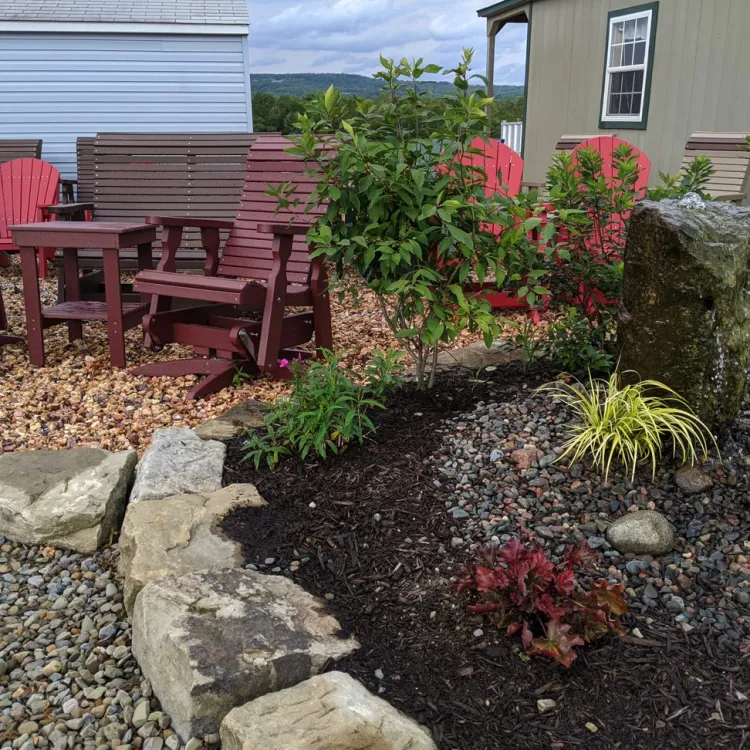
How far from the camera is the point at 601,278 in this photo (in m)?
3.25

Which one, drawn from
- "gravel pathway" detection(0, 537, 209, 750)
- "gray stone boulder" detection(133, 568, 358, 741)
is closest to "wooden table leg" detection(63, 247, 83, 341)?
"gravel pathway" detection(0, 537, 209, 750)

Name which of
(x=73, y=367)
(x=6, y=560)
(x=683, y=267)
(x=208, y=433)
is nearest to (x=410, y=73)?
(x=683, y=267)

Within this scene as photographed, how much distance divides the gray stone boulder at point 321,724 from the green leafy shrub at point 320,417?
107cm

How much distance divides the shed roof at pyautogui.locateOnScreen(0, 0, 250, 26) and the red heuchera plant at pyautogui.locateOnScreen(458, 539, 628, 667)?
8.58 metres

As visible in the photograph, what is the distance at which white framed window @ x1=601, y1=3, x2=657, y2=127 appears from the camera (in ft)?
27.4

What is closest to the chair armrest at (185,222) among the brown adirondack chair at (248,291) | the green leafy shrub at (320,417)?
the brown adirondack chair at (248,291)

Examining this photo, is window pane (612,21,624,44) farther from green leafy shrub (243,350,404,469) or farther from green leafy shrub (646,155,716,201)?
green leafy shrub (243,350,404,469)

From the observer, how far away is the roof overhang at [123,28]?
898cm

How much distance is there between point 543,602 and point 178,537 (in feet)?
3.56

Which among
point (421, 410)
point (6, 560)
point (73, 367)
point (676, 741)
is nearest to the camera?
point (676, 741)

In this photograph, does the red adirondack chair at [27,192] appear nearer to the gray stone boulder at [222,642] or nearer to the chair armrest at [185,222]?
the chair armrest at [185,222]

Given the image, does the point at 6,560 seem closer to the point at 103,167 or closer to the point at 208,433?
the point at 208,433

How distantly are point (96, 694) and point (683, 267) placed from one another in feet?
6.73

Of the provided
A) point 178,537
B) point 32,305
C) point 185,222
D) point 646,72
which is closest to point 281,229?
point 185,222
